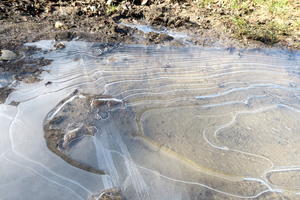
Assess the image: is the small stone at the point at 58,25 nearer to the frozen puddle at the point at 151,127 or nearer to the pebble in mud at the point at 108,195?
the frozen puddle at the point at 151,127

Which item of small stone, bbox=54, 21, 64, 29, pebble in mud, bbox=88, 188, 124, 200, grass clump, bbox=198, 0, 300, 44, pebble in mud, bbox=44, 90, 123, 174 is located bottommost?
pebble in mud, bbox=88, 188, 124, 200

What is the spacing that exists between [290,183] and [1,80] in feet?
8.23

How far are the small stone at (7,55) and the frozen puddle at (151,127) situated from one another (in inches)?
11.5

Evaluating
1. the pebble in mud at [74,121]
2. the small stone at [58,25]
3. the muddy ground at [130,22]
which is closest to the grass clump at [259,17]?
the muddy ground at [130,22]

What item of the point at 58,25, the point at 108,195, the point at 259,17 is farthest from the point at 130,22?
the point at 108,195

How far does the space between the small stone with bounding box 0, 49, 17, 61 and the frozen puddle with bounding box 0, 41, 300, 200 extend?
29 cm

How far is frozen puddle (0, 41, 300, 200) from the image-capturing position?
210 cm

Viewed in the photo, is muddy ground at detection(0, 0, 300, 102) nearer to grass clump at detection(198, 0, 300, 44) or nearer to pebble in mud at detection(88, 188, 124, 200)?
grass clump at detection(198, 0, 300, 44)

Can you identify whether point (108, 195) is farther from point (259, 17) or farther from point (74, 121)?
point (259, 17)

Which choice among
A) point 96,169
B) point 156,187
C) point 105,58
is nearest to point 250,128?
point 156,187

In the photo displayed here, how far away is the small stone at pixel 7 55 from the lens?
3.00 m

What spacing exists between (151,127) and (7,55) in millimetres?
1615

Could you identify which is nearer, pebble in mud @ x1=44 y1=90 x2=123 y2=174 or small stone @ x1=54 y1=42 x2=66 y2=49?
pebble in mud @ x1=44 y1=90 x2=123 y2=174

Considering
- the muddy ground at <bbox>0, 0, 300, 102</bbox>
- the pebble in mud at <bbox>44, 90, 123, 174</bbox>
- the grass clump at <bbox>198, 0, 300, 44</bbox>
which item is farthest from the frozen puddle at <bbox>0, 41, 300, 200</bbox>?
the grass clump at <bbox>198, 0, 300, 44</bbox>
